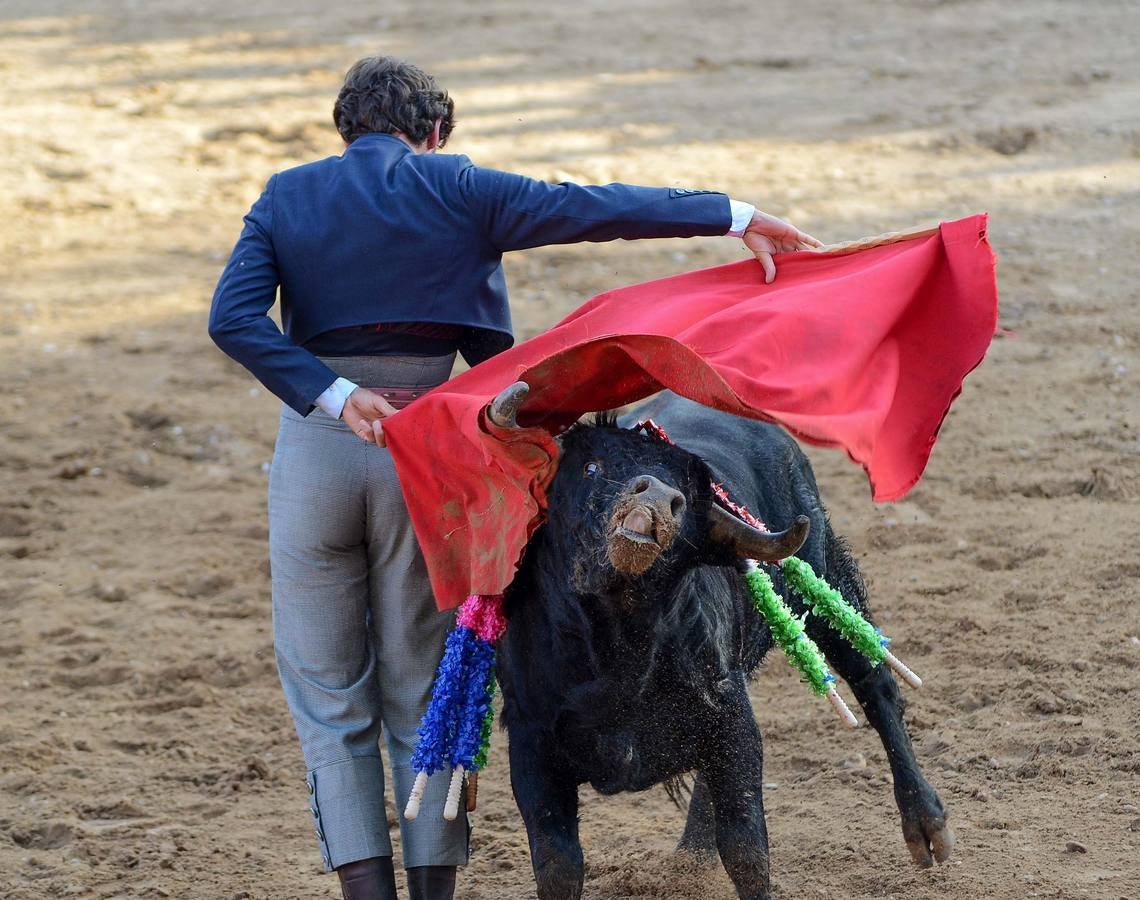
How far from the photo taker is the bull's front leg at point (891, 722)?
4.04m

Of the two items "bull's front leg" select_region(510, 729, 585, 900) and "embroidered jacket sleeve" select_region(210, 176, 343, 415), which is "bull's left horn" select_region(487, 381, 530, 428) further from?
"bull's front leg" select_region(510, 729, 585, 900)

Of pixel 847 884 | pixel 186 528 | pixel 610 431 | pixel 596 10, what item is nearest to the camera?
pixel 610 431

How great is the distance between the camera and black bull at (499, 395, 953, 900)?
10.6 feet

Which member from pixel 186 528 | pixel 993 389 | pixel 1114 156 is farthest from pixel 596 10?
pixel 186 528

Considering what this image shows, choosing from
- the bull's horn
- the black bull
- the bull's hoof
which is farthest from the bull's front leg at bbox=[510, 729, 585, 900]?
the bull's hoof

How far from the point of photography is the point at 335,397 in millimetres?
3336

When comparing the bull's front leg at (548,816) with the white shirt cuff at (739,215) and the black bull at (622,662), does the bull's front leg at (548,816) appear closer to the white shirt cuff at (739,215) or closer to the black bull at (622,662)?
the black bull at (622,662)

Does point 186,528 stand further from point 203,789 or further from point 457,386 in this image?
point 457,386

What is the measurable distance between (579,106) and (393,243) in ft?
26.8

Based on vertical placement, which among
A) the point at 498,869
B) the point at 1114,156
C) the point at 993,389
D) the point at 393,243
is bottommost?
the point at 498,869

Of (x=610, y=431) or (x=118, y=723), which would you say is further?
(x=118, y=723)

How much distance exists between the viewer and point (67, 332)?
8578 millimetres

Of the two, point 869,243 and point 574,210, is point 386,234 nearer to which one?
Result: point 574,210

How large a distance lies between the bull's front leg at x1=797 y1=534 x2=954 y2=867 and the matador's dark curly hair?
5.73 ft
